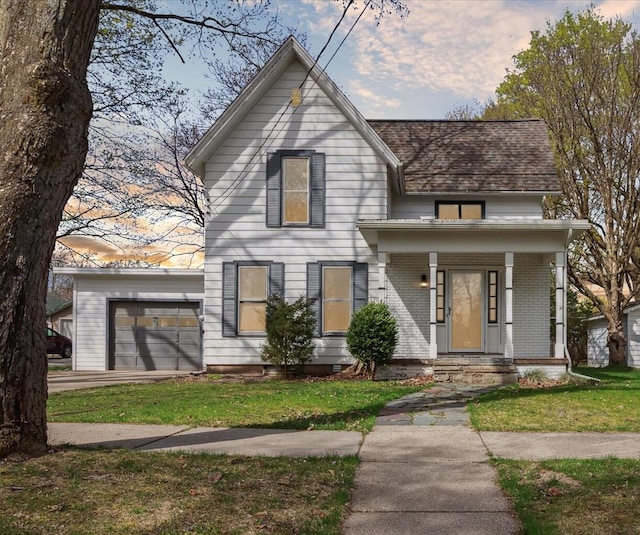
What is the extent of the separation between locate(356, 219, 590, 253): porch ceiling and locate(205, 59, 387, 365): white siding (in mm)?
1360

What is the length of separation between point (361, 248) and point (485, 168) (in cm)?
433

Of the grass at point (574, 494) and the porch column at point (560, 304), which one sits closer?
the grass at point (574, 494)

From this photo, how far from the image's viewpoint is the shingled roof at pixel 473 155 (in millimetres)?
17359

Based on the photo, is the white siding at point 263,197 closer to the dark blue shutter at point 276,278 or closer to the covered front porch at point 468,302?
the dark blue shutter at point 276,278

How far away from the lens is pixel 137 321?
21.5m

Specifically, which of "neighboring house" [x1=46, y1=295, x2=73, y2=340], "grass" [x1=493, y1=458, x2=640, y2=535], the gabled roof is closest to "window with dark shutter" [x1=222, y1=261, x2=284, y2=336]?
the gabled roof

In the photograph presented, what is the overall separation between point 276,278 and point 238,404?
634 cm

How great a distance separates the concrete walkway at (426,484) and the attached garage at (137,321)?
1371cm

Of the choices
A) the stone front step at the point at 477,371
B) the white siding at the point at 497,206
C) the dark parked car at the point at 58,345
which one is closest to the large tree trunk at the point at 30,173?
the stone front step at the point at 477,371

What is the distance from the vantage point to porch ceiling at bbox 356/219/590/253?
14.5 metres

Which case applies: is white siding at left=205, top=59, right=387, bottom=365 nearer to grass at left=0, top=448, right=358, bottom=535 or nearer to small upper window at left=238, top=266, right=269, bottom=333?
small upper window at left=238, top=266, right=269, bottom=333

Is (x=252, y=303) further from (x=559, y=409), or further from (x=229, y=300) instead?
(x=559, y=409)

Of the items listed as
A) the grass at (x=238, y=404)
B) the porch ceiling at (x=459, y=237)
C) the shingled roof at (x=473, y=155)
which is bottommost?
the grass at (x=238, y=404)

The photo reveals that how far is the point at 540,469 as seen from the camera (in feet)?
18.7
